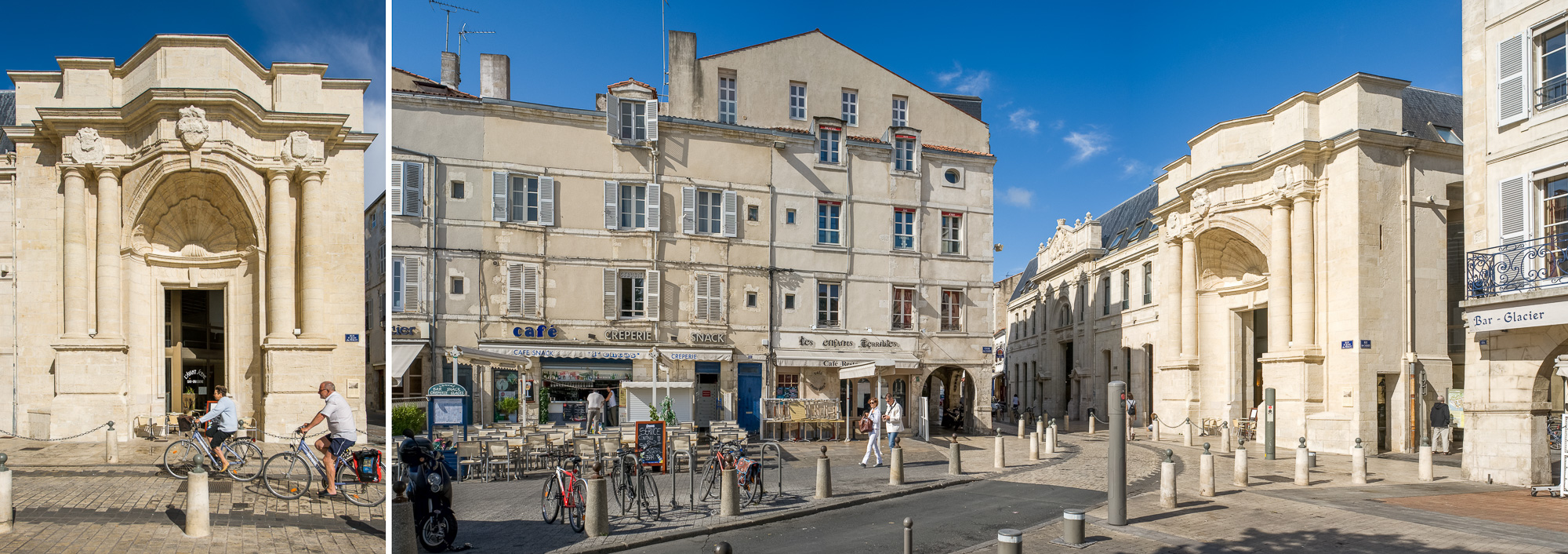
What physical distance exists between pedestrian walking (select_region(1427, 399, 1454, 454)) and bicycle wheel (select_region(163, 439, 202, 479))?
25.0 metres

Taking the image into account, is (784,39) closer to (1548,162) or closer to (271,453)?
(1548,162)

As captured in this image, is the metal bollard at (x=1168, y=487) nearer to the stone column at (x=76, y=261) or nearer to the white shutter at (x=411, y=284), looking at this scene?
the stone column at (x=76, y=261)

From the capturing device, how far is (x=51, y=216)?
1152 cm

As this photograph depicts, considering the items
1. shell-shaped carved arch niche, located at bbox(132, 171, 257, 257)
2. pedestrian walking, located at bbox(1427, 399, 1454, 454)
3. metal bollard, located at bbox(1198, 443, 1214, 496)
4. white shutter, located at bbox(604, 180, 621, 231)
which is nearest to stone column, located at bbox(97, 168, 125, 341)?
shell-shaped carved arch niche, located at bbox(132, 171, 257, 257)

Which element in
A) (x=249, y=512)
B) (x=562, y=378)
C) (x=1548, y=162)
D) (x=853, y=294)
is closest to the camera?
(x=249, y=512)

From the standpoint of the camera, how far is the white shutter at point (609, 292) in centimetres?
2666

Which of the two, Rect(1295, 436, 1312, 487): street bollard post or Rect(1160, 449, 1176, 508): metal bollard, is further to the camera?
Rect(1295, 436, 1312, 487): street bollard post

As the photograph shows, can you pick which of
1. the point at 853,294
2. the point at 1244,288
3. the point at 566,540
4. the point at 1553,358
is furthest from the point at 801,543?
the point at 1244,288

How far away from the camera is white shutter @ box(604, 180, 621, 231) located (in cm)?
2692

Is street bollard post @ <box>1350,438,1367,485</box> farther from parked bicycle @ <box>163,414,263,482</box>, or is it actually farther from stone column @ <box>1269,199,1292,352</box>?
parked bicycle @ <box>163,414,263,482</box>

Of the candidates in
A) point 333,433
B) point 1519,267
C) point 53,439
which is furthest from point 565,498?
point 1519,267

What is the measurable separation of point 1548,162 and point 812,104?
19.0 metres

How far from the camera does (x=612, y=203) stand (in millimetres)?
27031

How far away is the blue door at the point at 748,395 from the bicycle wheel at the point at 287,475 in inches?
705
